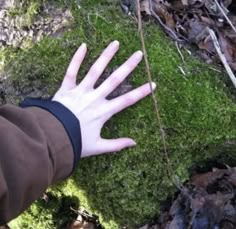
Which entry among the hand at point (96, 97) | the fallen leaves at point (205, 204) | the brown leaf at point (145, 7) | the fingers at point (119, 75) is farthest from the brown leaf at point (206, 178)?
the brown leaf at point (145, 7)

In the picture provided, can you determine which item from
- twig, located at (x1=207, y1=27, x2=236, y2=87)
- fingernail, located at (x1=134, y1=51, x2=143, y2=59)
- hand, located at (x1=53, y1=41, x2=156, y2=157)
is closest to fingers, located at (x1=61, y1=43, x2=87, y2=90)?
hand, located at (x1=53, y1=41, x2=156, y2=157)

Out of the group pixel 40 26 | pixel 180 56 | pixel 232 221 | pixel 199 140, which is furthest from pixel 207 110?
pixel 40 26

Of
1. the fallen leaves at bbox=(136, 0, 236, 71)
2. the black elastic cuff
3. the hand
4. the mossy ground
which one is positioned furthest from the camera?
the fallen leaves at bbox=(136, 0, 236, 71)

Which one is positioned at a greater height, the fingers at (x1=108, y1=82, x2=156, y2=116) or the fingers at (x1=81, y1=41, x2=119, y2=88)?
the fingers at (x1=81, y1=41, x2=119, y2=88)

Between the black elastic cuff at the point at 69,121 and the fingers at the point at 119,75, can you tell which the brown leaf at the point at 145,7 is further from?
the black elastic cuff at the point at 69,121

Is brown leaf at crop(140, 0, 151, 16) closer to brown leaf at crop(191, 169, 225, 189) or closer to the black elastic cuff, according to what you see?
the black elastic cuff

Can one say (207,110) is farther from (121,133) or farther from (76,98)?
(76,98)

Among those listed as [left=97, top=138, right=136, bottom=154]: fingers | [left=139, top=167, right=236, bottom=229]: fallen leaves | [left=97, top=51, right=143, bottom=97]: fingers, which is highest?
[left=97, top=51, right=143, bottom=97]: fingers

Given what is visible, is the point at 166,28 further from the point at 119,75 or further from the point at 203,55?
the point at 119,75
